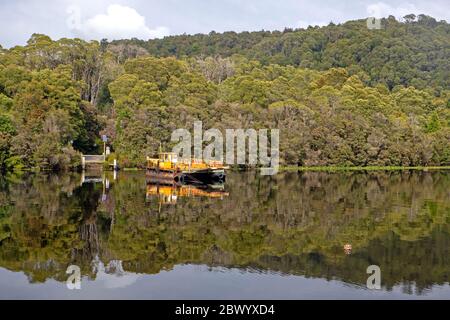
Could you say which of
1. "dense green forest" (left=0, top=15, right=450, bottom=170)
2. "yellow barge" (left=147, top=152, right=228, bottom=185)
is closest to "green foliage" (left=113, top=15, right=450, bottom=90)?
"dense green forest" (left=0, top=15, right=450, bottom=170)

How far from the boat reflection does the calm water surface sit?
470 mm

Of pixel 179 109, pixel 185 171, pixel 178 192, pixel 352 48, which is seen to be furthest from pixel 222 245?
pixel 352 48

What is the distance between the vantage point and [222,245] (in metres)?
18.0

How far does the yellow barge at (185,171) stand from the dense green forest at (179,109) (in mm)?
12300

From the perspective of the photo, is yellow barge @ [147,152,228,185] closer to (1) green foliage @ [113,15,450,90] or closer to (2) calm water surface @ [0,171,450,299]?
(2) calm water surface @ [0,171,450,299]

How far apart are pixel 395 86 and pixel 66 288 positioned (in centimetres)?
9701

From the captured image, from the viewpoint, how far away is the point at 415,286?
1357cm

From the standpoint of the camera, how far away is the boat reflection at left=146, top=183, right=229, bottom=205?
101 ft

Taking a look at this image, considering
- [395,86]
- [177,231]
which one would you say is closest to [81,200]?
[177,231]

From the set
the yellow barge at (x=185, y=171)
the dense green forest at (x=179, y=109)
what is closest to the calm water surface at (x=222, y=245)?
the yellow barge at (x=185, y=171)

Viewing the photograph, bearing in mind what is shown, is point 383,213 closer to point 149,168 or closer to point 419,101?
point 149,168

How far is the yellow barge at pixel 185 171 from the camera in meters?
40.7

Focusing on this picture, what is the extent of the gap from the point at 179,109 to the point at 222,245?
46.7m

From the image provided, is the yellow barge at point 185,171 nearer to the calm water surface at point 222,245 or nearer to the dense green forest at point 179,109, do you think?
the calm water surface at point 222,245
